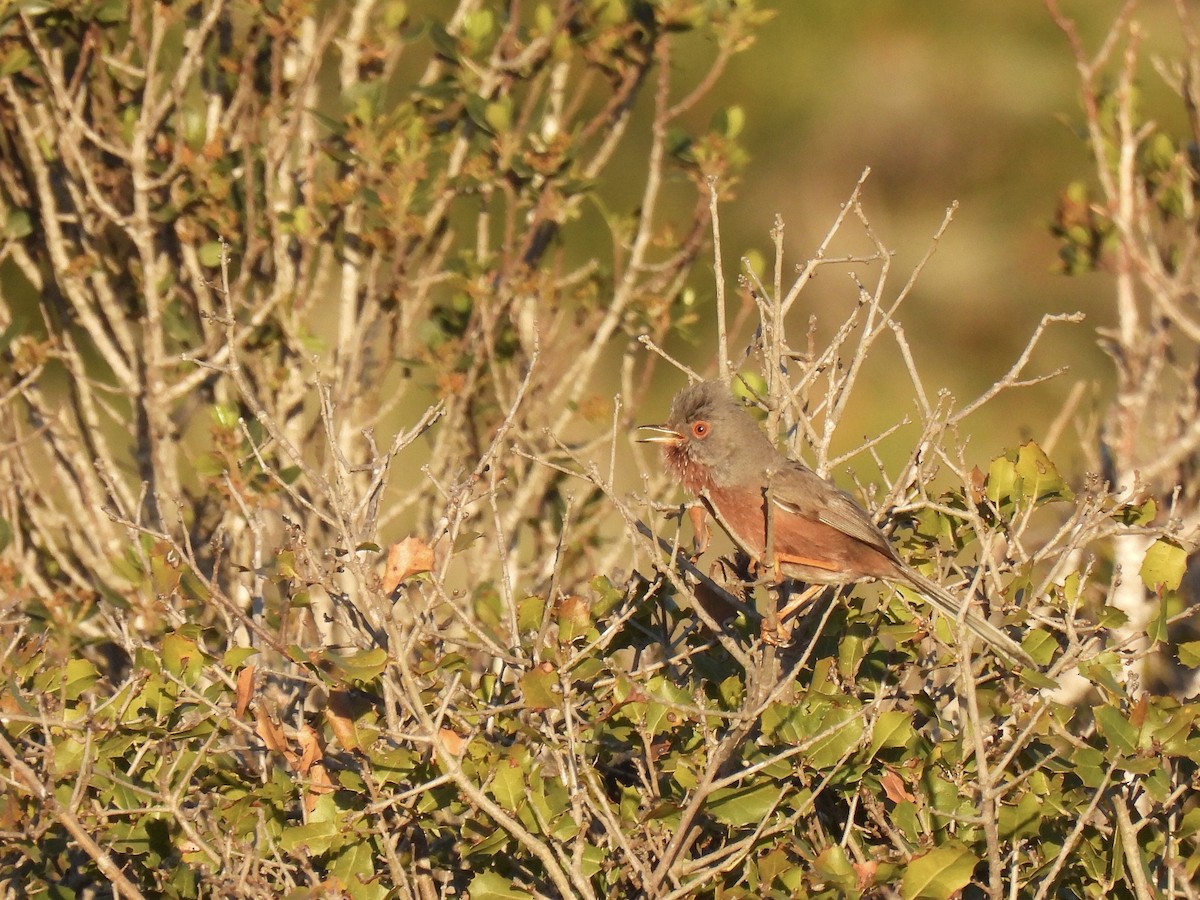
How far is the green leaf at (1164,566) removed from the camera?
138 inches

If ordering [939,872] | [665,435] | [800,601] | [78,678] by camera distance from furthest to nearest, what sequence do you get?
1. [665,435]
2. [800,601]
3. [78,678]
4. [939,872]

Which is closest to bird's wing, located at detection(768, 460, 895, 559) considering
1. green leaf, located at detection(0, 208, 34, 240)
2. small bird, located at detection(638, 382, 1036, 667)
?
small bird, located at detection(638, 382, 1036, 667)

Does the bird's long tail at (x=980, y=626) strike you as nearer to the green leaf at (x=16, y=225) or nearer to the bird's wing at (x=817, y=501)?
the bird's wing at (x=817, y=501)

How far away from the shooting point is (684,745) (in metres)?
3.42

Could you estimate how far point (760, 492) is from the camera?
4383 millimetres

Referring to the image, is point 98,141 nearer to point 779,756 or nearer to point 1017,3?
point 779,756

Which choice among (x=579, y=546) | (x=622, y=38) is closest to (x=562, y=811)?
(x=579, y=546)

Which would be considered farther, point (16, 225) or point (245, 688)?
point (16, 225)

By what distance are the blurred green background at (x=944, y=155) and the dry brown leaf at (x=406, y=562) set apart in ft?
28.7

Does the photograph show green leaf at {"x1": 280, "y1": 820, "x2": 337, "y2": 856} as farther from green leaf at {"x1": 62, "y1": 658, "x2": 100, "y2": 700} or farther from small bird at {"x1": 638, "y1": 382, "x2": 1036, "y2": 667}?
small bird at {"x1": 638, "y1": 382, "x2": 1036, "y2": 667}

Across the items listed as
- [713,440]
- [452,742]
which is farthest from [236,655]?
[713,440]

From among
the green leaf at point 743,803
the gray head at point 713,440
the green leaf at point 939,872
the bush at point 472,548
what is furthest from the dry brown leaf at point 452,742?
the gray head at point 713,440

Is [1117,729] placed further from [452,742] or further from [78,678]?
[78,678]

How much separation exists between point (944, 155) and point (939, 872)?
34.5 ft
